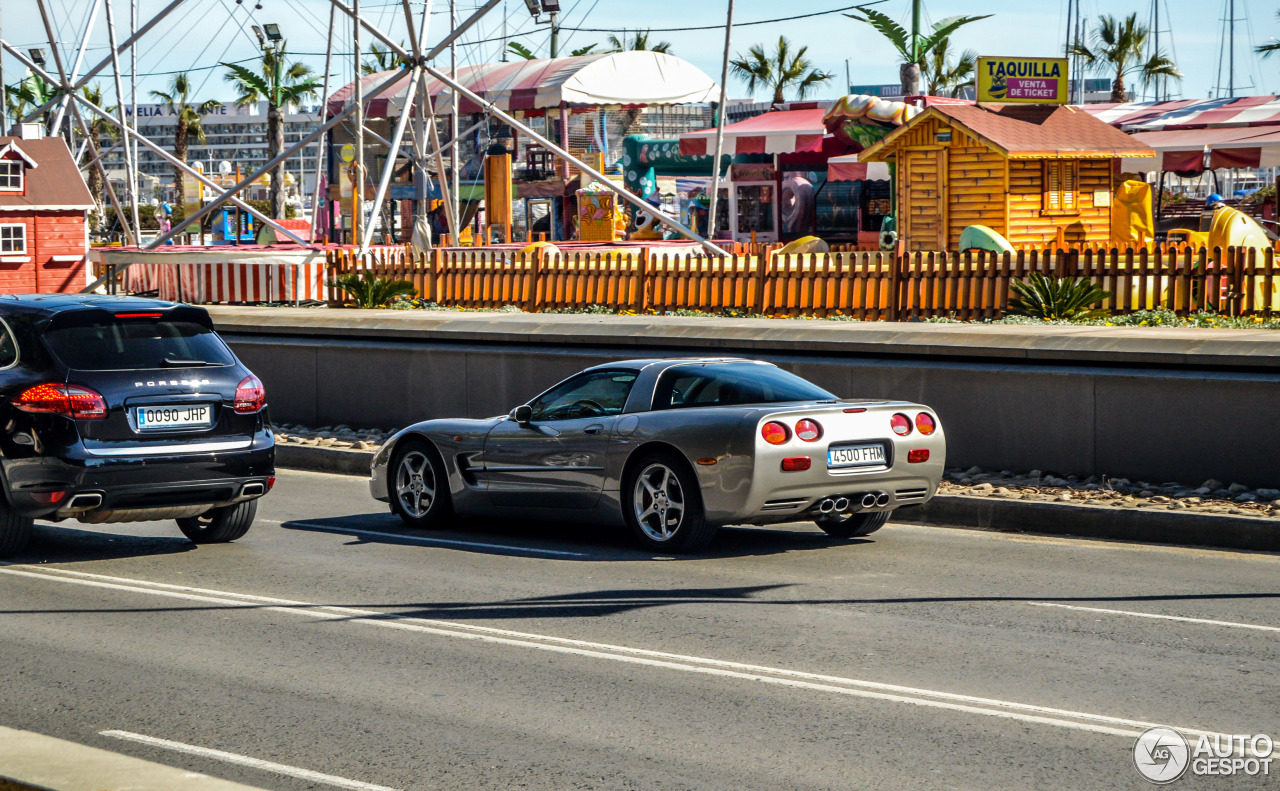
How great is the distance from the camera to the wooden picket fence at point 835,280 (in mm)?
16969

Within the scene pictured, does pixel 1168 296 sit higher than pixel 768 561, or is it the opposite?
pixel 1168 296

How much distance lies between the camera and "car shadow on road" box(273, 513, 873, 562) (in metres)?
10.1

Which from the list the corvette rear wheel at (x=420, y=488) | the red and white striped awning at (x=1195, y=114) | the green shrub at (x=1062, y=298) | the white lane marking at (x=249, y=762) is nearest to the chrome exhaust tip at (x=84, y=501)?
the corvette rear wheel at (x=420, y=488)

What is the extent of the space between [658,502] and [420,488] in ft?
7.64

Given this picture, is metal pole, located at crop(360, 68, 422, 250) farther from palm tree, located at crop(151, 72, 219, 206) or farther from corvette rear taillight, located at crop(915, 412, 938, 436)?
palm tree, located at crop(151, 72, 219, 206)

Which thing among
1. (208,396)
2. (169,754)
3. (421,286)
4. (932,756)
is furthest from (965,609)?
(421,286)

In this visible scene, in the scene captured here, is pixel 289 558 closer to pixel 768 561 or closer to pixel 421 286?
pixel 768 561

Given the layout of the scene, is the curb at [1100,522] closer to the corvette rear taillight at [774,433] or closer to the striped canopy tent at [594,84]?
the corvette rear taillight at [774,433]

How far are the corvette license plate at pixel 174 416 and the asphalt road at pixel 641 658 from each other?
3.06 feet

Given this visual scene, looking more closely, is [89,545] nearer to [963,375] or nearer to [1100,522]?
[963,375]

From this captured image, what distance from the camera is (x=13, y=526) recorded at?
9672 mm

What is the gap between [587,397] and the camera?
10.6 metres

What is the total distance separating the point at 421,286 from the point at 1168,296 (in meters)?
11.9

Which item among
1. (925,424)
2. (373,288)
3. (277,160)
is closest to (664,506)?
(925,424)
